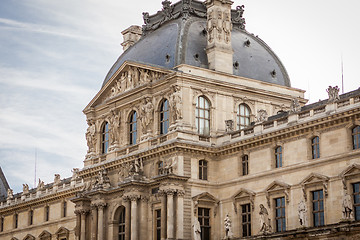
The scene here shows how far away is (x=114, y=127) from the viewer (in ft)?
247

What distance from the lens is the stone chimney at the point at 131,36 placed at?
8612 cm

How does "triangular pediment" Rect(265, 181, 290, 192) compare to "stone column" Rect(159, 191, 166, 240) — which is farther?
"stone column" Rect(159, 191, 166, 240)

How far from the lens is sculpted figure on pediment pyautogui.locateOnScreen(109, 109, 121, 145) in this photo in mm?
75125

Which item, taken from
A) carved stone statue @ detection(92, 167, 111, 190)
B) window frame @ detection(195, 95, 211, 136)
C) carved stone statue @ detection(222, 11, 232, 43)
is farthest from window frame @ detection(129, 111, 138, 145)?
carved stone statue @ detection(222, 11, 232, 43)

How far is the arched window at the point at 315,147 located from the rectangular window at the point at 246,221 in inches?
322

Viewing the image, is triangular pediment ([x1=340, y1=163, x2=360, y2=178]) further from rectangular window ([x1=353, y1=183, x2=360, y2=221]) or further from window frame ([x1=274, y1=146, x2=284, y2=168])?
window frame ([x1=274, y1=146, x2=284, y2=168])

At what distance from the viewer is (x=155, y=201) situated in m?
69.0

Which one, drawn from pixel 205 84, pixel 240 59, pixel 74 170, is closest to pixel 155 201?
pixel 205 84

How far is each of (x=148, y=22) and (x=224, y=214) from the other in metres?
22.4

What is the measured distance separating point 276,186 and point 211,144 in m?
8.43

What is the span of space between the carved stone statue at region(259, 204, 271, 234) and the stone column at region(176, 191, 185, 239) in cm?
727

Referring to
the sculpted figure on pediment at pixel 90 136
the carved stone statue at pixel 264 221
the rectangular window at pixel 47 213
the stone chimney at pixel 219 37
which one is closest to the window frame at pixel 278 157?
the carved stone statue at pixel 264 221

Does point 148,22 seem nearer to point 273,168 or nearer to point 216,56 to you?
point 216,56

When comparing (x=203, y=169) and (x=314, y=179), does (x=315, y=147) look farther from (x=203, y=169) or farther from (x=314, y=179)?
(x=203, y=169)
